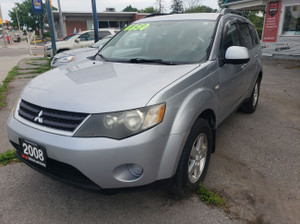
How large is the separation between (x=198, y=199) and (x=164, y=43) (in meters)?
1.75

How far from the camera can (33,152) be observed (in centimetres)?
202

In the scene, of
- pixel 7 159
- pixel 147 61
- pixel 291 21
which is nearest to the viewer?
pixel 147 61

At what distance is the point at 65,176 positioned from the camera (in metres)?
1.98

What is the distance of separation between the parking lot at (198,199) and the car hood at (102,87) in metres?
0.69

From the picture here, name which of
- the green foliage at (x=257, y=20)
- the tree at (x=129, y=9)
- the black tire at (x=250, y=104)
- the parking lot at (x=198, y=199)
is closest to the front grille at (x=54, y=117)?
the parking lot at (x=198, y=199)

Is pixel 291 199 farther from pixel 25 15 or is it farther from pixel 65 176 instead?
pixel 25 15

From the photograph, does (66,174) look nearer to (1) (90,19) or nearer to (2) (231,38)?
(2) (231,38)

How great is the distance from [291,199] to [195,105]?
1303 millimetres

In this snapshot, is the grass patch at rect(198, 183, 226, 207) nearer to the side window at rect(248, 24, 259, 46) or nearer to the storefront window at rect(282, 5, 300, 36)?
the side window at rect(248, 24, 259, 46)

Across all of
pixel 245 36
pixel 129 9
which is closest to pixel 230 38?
pixel 245 36

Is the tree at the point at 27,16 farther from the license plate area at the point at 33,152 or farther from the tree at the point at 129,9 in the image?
the license plate area at the point at 33,152

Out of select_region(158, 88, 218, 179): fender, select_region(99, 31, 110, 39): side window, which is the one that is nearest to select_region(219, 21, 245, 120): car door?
select_region(158, 88, 218, 179): fender

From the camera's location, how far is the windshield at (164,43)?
2734 mm

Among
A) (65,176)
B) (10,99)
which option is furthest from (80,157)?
(10,99)
